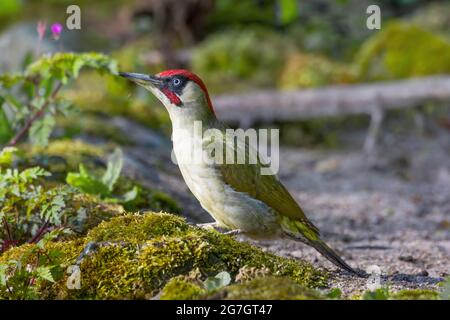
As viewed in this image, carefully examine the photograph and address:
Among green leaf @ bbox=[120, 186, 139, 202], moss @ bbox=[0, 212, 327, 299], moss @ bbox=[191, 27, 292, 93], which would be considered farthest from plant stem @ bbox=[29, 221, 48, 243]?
moss @ bbox=[191, 27, 292, 93]

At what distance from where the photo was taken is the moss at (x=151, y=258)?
11.7ft

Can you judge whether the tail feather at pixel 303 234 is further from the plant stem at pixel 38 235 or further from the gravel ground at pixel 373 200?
the plant stem at pixel 38 235

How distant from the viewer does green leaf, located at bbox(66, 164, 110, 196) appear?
193 inches

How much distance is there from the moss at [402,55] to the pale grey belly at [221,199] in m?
8.99

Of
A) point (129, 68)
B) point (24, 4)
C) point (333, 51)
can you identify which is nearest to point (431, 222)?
point (129, 68)

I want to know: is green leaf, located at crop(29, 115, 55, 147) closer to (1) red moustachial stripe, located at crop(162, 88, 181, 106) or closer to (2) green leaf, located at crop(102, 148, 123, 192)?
(2) green leaf, located at crop(102, 148, 123, 192)

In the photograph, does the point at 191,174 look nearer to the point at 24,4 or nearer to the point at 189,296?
the point at 189,296

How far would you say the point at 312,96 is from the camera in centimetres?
1130

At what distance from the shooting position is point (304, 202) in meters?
7.93

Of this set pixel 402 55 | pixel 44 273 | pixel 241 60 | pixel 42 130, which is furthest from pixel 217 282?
pixel 241 60

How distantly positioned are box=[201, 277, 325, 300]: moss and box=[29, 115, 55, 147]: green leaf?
2.61 meters

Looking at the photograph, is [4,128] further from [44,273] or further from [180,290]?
[180,290]

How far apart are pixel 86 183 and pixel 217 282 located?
6.33ft

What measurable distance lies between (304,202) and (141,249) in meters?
4.41
